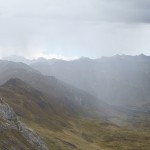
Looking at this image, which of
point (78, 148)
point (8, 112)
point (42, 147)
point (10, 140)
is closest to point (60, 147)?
point (78, 148)

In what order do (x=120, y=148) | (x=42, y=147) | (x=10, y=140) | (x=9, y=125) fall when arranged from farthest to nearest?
(x=120, y=148), (x=42, y=147), (x=9, y=125), (x=10, y=140)

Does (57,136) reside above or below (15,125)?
below

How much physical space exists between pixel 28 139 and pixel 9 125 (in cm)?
664

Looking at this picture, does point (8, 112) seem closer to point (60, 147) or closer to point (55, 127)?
point (60, 147)

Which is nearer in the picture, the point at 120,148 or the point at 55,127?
the point at 120,148

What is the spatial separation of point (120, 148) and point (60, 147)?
53670 mm

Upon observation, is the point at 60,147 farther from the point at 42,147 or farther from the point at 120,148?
the point at 120,148

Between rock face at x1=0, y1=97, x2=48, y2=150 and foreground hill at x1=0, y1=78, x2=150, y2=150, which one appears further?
rock face at x1=0, y1=97, x2=48, y2=150

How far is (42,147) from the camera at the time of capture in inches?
3071

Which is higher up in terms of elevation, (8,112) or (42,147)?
(8,112)

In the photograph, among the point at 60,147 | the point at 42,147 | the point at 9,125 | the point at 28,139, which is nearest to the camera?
the point at 9,125

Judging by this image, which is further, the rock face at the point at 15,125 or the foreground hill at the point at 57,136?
the rock face at the point at 15,125

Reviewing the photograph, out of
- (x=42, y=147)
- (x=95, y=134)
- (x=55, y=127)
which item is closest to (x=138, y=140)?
(x=95, y=134)

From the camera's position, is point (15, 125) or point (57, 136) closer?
point (15, 125)
